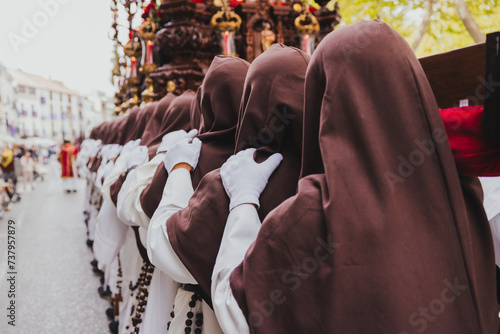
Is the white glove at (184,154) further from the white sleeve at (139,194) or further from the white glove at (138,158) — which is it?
the white glove at (138,158)

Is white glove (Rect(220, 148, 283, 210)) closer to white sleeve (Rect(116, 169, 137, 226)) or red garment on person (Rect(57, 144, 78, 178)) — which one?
white sleeve (Rect(116, 169, 137, 226))

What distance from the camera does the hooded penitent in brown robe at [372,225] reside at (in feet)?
3.20

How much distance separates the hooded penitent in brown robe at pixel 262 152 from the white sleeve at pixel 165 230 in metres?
0.07

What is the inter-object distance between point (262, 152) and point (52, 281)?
4219mm

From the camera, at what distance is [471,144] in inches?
42.9

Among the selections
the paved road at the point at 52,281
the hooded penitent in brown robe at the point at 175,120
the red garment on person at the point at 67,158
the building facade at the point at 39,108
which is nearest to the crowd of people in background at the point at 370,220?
the hooded penitent in brown robe at the point at 175,120

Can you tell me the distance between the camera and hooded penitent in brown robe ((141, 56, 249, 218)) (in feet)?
6.35

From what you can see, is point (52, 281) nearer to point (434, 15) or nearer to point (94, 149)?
point (94, 149)

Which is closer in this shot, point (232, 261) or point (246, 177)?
point (232, 261)

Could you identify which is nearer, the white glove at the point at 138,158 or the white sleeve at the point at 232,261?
the white sleeve at the point at 232,261

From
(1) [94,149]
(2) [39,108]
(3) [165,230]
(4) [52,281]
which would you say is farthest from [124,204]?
(2) [39,108]

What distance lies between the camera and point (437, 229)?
3.28 ft

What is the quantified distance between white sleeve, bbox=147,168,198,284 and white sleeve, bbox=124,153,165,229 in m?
0.40

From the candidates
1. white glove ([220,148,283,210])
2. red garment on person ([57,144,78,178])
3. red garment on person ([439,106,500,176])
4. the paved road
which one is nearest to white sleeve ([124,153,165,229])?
white glove ([220,148,283,210])
